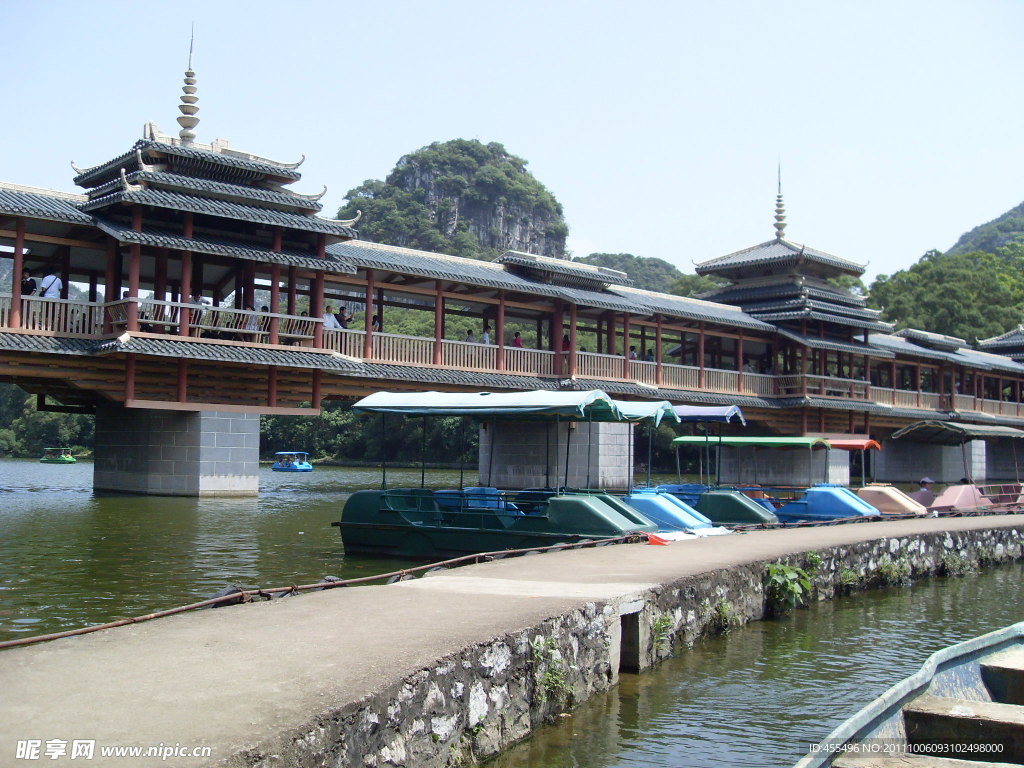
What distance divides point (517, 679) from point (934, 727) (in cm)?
258

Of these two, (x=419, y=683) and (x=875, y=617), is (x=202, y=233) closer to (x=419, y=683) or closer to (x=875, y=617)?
(x=875, y=617)

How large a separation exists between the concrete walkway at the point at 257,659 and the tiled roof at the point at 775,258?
91.4 feet

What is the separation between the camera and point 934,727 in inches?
188

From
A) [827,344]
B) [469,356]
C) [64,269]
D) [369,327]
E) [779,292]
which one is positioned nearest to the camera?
[64,269]

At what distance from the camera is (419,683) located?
5289 mm

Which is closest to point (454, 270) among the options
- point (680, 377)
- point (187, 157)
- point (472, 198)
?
point (187, 157)

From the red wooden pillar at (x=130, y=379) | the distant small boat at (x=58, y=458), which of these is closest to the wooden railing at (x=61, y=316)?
the red wooden pillar at (x=130, y=379)

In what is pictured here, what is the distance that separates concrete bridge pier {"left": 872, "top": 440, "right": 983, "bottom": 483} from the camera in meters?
41.9

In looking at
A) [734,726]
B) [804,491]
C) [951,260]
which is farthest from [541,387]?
[951,260]

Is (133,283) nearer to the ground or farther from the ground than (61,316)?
farther from the ground

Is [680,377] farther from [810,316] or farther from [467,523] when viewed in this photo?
[467,523]

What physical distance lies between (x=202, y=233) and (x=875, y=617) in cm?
1606

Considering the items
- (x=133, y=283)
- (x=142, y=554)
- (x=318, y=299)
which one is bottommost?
(x=142, y=554)

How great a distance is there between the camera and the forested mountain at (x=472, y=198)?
102188mm
